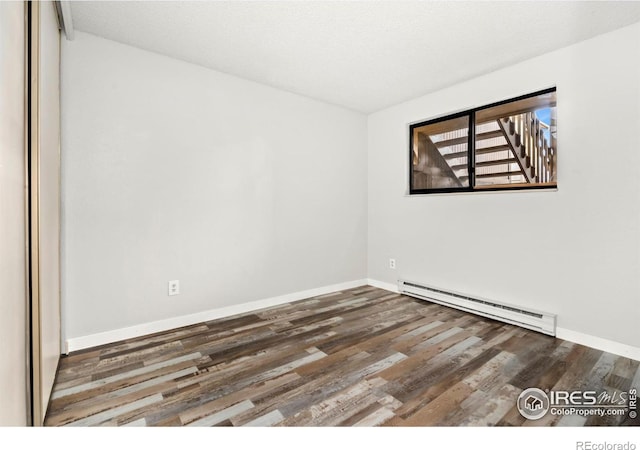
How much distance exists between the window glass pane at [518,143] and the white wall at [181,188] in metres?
1.70

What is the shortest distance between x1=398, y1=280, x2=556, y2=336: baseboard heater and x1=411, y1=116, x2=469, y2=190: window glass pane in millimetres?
1194

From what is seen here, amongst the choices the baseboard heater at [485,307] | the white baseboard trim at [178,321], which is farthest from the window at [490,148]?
the white baseboard trim at [178,321]

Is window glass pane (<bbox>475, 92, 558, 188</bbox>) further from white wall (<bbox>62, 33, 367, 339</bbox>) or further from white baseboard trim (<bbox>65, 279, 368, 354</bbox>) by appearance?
white baseboard trim (<bbox>65, 279, 368, 354</bbox>)

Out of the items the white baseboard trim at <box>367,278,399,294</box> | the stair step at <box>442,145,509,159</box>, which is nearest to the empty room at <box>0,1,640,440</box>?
the stair step at <box>442,145,509,159</box>

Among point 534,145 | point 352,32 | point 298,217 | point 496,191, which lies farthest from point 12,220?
point 534,145

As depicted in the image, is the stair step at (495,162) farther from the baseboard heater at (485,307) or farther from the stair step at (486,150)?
the baseboard heater at (485,307)

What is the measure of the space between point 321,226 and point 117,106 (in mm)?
2343

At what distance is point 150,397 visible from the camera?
67.9 inches

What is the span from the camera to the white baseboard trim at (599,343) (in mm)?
2203

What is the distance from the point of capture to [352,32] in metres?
2.31

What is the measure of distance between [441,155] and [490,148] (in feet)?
1.87

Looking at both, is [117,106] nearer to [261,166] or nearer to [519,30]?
[261,166]

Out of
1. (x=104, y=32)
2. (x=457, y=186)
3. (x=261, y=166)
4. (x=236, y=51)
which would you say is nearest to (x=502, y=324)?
(x=457, y=186)

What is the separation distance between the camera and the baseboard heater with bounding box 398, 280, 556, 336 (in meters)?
2.62
